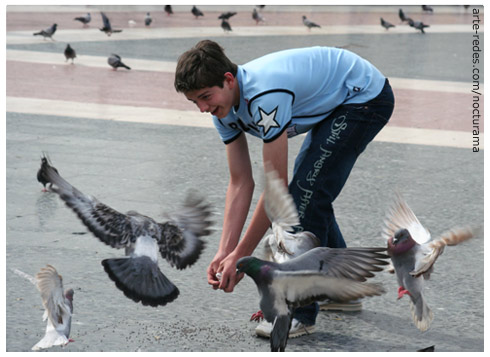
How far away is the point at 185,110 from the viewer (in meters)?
10.4

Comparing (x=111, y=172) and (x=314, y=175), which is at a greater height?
(x=314, y=175)

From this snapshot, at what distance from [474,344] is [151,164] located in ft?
13.6

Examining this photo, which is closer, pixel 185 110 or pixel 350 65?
pixel 350 65

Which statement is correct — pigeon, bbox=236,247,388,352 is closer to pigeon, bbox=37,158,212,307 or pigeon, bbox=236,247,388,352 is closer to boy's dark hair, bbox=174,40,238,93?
pigeon, bbox=37,158,212,307

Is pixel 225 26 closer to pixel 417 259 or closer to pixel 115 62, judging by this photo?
pixel 115 62

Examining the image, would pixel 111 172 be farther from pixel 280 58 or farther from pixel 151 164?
pixel 280 58

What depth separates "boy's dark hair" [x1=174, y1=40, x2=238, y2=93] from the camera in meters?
3.38

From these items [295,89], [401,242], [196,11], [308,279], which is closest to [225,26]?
[196,11]

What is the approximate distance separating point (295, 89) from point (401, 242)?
767 mm

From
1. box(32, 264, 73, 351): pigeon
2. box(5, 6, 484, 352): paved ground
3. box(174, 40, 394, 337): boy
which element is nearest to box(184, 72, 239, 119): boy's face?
box(174, 40, 394, 337): boy

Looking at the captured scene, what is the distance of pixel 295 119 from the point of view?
3.85 meters
